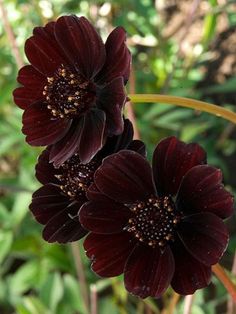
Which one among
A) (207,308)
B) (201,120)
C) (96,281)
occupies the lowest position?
(207,308)

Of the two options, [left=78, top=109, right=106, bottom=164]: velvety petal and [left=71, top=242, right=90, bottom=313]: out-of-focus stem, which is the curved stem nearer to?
[left=78, top=109, right=106, bottom=164]: velvety petal

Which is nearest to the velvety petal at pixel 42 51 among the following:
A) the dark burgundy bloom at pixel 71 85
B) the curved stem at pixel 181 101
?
the dark burgundy bloom at pixel 71 85

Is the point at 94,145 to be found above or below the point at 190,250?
above

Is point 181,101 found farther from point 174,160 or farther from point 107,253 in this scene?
point 107,253

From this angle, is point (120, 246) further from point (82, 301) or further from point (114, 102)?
point (82, 301)

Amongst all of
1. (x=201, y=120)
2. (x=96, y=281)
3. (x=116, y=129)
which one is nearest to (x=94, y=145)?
(x=116, y=129)

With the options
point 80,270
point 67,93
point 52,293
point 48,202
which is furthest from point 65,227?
point 52,293
